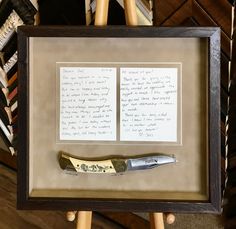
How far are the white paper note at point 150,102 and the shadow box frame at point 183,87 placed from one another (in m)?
0.05

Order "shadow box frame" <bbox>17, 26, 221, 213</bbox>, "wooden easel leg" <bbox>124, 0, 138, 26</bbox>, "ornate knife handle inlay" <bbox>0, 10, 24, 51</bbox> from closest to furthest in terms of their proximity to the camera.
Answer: "shadow box frame" <bbox>17, 26, 221, 213</bbox> → "wooden easel leg" <bbox>124, 0, 138, 26</bbox> → "ornate knife handle inlay" <bbox>0, 10, 24, 51</bbox>

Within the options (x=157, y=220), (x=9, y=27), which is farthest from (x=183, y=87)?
(x=9, y=27)

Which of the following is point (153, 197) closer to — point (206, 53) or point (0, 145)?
point (206, 53)

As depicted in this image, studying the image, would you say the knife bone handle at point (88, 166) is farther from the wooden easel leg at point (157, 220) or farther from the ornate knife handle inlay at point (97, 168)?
the wooden easel leg at point (157, 220)

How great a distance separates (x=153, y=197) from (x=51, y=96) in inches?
11.7

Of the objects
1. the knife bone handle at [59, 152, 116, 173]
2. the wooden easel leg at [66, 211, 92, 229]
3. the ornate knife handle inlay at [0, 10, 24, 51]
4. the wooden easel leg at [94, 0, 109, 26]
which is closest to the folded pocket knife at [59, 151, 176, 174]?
the knife bone handle at [59, 152, 116, 173]

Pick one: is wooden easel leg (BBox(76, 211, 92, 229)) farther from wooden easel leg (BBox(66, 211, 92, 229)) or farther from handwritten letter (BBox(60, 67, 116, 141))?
handwritten letter (BBox(60, 67, 116, 141))

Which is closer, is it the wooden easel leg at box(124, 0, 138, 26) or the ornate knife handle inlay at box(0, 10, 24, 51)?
the wooden easel leg at box(124, 0, 138, 26)

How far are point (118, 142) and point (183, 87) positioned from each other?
176 millimetres

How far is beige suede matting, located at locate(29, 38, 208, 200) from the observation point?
81 centimetres

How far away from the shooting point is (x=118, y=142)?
83 centimetres

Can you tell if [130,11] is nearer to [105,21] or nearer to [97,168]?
[105,21]

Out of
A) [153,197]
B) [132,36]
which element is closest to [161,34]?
[132,36]

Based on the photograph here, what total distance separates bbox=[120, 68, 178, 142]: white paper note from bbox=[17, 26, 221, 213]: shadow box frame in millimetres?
47
